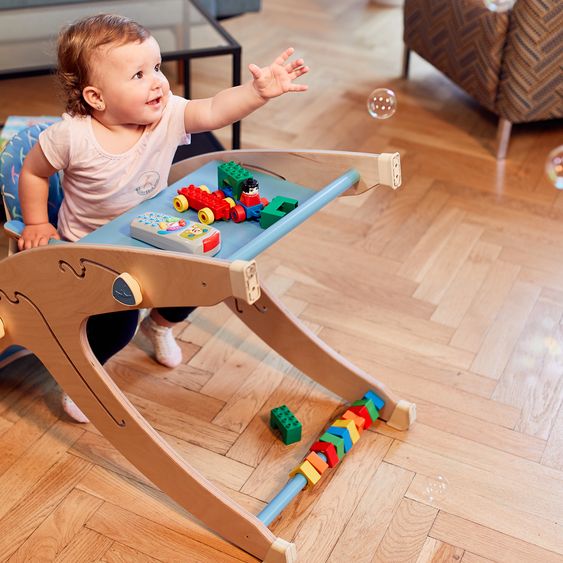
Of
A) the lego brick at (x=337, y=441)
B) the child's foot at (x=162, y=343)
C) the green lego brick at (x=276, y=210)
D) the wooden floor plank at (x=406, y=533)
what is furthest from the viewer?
the child's foot at (x=162, y=343)

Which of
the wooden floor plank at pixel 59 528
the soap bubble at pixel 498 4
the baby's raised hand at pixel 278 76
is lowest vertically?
the wooden floor plank at pixel 59 528

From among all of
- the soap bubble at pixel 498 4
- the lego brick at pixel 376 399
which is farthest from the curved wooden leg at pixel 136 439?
the soap bubble at pixel 498 4

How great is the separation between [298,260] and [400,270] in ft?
0.73

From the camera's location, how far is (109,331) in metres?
1.28

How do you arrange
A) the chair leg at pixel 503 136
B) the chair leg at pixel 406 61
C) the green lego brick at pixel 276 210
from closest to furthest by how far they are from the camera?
the green lego brick at pixel 276 210 < the chair leg at pixel 503 136 < the chair leg at pixel 406 61

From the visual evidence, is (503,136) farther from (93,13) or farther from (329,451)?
(329,451)

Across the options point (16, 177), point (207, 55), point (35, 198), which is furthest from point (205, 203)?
point (207, 55)

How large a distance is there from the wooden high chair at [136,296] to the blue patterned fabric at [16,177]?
0.72 ft

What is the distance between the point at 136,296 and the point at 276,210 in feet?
0.75

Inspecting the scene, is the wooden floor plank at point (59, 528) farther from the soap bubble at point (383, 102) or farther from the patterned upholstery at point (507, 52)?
the patterned upholstery at point (507, 52)

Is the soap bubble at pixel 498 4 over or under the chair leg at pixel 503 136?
over

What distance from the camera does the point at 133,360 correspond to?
1.52 m

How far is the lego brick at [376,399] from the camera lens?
1369 mm

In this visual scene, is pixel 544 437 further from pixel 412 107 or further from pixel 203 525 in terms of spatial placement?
pixel 412 107
